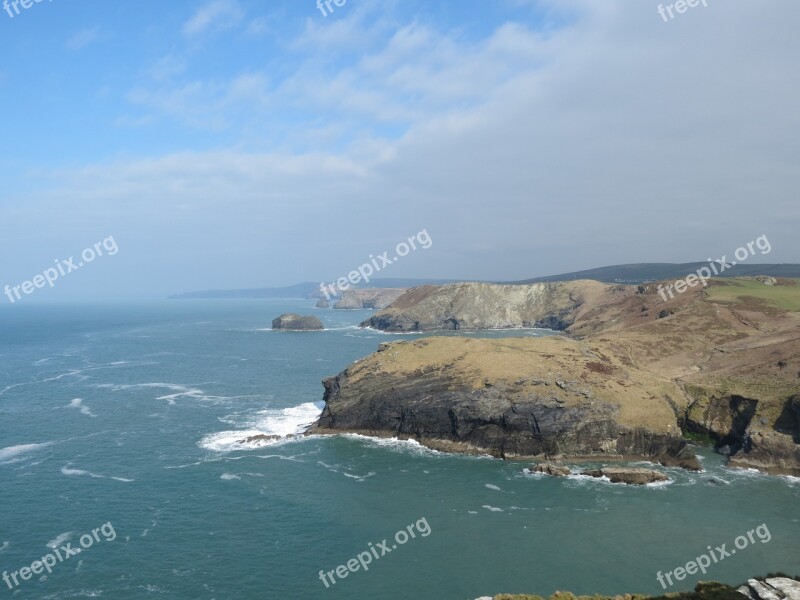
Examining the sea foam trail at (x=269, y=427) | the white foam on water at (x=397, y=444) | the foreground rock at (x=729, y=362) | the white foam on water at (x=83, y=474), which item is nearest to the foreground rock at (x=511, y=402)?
the white foam on water at (x=397, y=444)

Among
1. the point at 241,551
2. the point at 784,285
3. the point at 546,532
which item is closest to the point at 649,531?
the point at 546,532

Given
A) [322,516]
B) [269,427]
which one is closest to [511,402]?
[322,516]

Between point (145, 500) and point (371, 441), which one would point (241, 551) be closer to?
point (145, 500)

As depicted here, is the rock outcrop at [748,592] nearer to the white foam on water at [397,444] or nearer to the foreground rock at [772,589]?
the foreground rock at [772,589]

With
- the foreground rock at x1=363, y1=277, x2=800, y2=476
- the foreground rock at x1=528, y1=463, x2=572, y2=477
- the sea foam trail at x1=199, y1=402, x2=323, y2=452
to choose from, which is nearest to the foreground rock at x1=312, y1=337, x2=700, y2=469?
the foreground rock at x1=363, y1=277, x2=800, y2=476

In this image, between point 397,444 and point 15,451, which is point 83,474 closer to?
point 15,451

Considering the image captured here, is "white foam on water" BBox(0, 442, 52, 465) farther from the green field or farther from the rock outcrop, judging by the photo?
the green field
